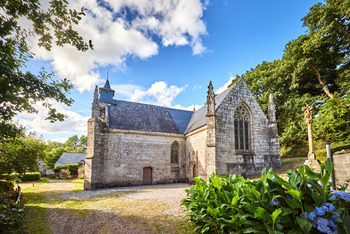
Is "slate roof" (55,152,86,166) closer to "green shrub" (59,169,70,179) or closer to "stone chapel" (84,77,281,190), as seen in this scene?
"green shrub" (59,169,70,179)

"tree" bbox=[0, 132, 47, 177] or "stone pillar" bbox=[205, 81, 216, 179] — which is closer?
"tree" bbox=[0, 132, 47, 177]

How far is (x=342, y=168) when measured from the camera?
6.95 metres

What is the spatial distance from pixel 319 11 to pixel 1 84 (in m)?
24.2

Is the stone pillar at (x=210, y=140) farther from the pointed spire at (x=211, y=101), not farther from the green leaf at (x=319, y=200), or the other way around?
the green leaf at (x=319, y=200)

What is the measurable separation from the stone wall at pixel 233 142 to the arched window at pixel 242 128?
0.35m

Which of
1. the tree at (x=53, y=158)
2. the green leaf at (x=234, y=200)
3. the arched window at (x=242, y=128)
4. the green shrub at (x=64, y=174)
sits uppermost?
the arched window at (x=242, y=128)

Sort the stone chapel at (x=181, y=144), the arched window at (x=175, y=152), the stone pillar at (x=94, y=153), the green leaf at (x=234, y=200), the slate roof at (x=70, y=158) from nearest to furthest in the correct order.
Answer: the green leaf at (x=234, y=200), the stone chapel at (x=181, y=144), the stone pillar at (x=94, y=153), the arched window at (x=175, y=152), the slate roof at (x=70, y=158)

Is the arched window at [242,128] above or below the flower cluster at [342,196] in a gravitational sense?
above

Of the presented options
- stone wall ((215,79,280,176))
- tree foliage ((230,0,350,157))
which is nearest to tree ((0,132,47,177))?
stone wall ((215,79,280,176))

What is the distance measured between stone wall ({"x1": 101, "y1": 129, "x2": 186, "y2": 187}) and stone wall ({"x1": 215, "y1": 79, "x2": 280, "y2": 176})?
229 inches

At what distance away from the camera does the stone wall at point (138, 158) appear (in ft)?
52.5

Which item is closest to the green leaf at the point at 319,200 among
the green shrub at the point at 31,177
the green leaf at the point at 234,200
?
the green leaf at the point at 234,200

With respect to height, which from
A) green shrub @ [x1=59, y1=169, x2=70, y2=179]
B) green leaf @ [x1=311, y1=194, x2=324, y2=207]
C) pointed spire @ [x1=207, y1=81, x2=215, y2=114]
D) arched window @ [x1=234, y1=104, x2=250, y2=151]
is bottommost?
green shrub @ [x1=59, y1=169, x2=70, y2=179]

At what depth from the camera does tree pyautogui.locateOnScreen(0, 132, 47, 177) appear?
9048mm
